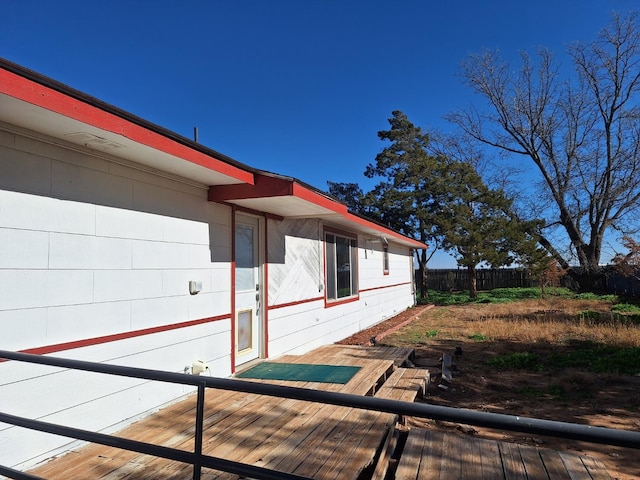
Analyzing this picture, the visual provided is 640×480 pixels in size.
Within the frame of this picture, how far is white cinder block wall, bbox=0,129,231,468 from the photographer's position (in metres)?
2.71

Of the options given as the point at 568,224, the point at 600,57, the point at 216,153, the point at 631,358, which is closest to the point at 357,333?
the point at 631,358

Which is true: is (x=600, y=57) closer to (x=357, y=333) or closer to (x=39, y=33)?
(x=357, y=333)

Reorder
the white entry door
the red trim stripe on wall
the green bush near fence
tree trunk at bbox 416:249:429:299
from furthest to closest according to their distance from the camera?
tree trunk at bbox 416:249:429:299 < the green bush near fence < the white entry door < the red trim stripe on wall

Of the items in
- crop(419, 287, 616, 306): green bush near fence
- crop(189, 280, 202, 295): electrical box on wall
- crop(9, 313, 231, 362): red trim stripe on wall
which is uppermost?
crop(189, 280, 202, 295): electrical box on wall

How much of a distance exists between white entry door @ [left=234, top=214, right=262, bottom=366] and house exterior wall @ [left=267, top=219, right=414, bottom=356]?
9.3 inches

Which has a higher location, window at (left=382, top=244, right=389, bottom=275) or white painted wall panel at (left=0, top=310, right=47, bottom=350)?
window at (left=382, top=244, right=389, bottom=275)

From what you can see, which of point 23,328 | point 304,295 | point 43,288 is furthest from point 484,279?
point 23,328

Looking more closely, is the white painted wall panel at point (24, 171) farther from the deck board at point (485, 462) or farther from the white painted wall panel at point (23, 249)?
the deck board at point (485, 462)

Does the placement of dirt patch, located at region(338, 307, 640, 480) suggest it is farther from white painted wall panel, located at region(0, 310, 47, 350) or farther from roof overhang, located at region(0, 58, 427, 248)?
white painted wall panel, located at region(0, 310, 47, 350)

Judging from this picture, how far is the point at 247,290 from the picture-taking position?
5.53m

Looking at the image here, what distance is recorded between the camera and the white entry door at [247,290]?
5.32 metres

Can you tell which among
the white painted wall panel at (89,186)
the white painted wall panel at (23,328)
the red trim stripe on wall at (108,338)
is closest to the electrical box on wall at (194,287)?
the red trim stripe on wall at (108,338)

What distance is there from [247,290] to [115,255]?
228cm

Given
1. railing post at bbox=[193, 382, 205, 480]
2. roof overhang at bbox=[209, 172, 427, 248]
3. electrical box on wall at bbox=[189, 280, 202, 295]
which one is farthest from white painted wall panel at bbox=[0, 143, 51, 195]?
railing post at bbox=[193, 382, 205, 480]
